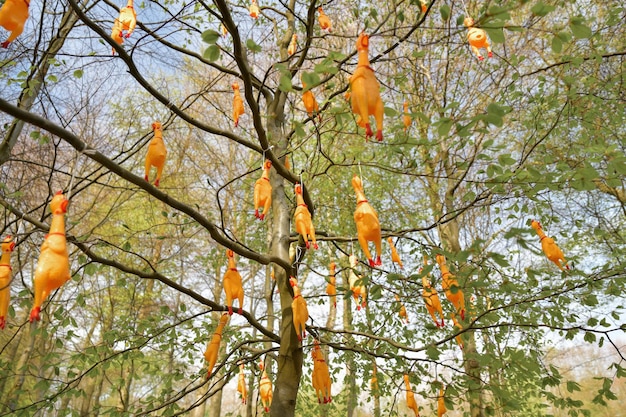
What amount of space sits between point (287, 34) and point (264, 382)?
15.4 ft

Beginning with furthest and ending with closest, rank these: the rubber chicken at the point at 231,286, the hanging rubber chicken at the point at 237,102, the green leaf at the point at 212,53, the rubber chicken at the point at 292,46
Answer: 1. the rubber chicken at the point at 292,46
2. the hanging rubber chicken at the point at 237,102
3. the rubber chicken at the point at 231,286
4. the green leaf at the point at 212,53

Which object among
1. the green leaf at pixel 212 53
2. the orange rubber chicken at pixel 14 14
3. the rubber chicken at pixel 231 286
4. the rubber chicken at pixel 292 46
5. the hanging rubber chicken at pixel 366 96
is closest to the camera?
the hanging rubber chicken at pixel 366 96

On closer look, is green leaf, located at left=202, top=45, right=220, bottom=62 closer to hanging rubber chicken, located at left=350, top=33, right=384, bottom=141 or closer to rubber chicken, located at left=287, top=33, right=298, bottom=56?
hanging rubber chicken, located at left=350, top=33, right=384, bottom=141

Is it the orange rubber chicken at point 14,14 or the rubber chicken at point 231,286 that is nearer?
the orange rubber chicken at point 14,14

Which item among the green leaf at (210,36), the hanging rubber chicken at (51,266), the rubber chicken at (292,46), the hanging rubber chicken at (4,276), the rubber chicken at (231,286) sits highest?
the rubber chicken at (292,46)

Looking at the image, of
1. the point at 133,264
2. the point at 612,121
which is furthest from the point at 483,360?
the point at 133,264

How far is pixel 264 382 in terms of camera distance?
16.0 feet

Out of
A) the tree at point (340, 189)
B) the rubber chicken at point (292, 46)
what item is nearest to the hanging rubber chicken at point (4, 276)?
the tree at point (340, 189)

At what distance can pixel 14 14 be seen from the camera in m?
1.87

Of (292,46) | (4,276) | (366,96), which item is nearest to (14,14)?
(4,276)

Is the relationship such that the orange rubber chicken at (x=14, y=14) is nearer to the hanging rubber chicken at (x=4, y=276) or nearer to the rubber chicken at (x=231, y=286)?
the hanging rubber chicken at (x=4, y=276)

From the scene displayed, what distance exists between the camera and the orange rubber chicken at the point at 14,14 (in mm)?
1844

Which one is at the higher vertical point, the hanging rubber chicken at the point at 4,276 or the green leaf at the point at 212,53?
the green leaf at the point at 212,53

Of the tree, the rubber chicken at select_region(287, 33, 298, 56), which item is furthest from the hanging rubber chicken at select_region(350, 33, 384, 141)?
the rubber chicken at select_region(287, 33, 298, 56)
